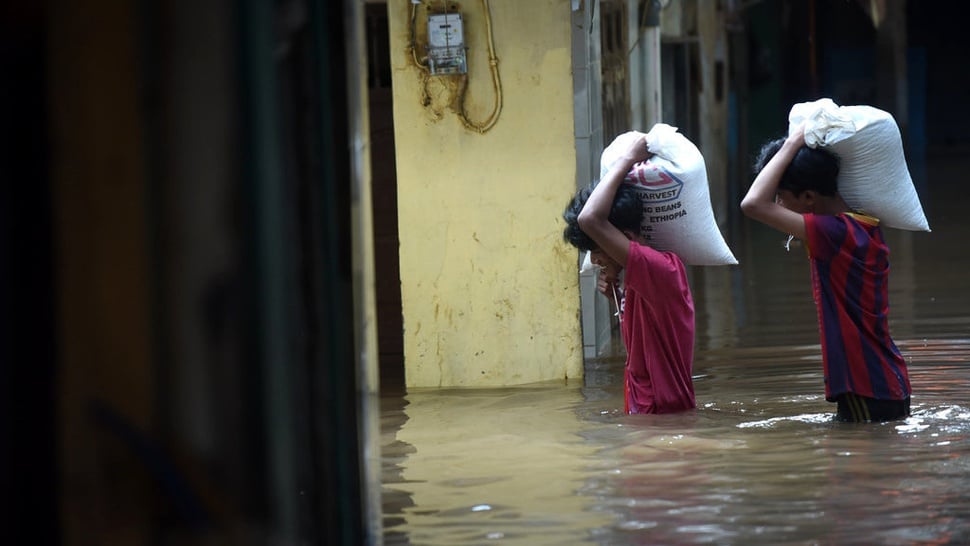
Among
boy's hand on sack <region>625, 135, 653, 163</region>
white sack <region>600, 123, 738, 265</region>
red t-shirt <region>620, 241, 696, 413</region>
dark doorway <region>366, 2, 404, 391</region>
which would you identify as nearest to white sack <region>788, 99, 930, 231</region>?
white sack <region>600, 123, 738, 265</region>

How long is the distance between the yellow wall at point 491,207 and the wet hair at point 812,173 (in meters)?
2.64

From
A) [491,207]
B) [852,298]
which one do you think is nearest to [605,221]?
[852,298]

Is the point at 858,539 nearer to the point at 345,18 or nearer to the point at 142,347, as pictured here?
the point at 345,18

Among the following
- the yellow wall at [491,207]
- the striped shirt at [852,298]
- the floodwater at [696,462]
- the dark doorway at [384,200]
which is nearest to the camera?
the floodwater at [696,462]

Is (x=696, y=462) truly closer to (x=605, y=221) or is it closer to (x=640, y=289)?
(x=640, y=289)

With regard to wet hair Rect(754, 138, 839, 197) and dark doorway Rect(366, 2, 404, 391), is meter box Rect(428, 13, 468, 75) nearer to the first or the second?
dark doorway Rect(366, 2, 404, 391)

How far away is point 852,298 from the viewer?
5117mm

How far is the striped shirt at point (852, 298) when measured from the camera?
5.07 meters

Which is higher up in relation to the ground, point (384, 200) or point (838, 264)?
point (384, 200)

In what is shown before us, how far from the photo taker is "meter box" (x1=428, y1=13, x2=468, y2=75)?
766 centimetres

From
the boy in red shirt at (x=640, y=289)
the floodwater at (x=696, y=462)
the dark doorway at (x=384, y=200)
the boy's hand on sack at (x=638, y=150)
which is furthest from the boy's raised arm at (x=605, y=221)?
the dark doorway at (x=384, y=200)

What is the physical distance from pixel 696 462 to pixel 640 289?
0.61 metres

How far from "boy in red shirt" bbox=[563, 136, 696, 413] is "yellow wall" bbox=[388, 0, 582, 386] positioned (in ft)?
7.74

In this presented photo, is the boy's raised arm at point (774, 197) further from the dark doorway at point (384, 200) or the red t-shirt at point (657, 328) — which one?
the dark doorway at point (384, 200)
